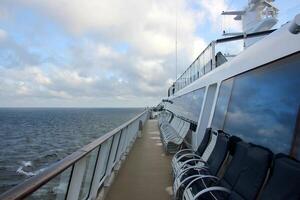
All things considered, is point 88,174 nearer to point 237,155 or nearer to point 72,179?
point 72,179

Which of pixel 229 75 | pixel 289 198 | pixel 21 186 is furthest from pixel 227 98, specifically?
pixel 21 186

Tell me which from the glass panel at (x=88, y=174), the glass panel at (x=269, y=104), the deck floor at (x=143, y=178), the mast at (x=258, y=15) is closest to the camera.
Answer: the glass panel at (x=269, y=104)

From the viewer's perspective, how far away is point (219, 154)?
4016 millimetres

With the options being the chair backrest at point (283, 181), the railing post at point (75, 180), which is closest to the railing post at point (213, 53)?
the railing post at point (75, 180)

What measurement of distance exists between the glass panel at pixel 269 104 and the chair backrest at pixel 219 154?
0.95 ft

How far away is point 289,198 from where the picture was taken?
216cm

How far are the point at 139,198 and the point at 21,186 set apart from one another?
3.09 m

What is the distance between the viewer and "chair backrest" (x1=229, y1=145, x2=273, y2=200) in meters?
2.62

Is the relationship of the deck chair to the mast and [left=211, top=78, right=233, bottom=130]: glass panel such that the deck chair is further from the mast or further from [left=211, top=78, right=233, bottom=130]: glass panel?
the mast

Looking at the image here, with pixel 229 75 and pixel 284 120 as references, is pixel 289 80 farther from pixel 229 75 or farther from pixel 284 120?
pixel 229 75

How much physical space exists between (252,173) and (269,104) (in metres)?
0.99

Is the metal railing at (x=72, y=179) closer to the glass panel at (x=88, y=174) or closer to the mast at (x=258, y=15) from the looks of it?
the glass panel at (x=88, y=174)

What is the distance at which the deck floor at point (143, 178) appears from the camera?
479 centimetres

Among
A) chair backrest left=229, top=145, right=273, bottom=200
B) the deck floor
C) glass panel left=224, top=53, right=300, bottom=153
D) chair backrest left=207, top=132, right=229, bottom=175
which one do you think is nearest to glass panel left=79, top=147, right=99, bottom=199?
the deck floor
